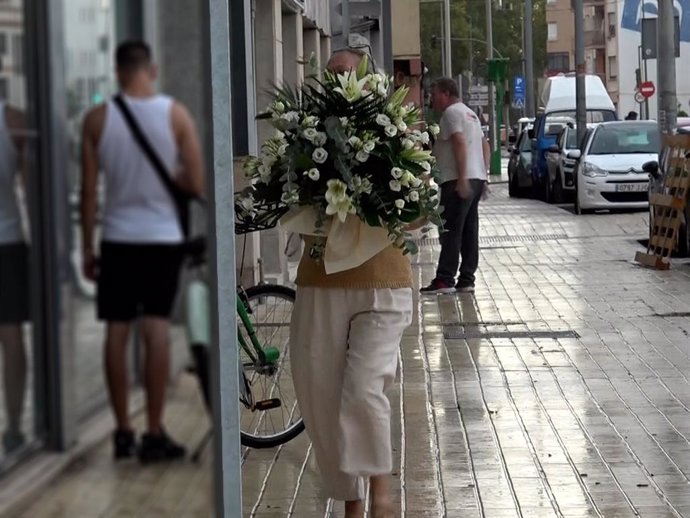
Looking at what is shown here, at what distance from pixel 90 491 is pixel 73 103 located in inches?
10.6

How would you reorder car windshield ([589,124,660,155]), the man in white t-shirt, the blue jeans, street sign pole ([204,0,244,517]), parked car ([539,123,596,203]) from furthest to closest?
parked car ([539,123,596,203]) → car windshield ([589,124,660,155]) → the blue jeans → the man in white t-shirt → street sign pole ([204,0,244,517])

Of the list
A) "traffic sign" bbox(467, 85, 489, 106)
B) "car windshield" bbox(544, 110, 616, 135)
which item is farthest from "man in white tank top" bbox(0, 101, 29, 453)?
"traffic sign" bbox(467, 85, 489, 106)

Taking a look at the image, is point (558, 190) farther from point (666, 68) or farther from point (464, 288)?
point (464, 288)

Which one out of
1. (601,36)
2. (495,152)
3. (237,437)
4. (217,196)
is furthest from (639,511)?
(601,36)

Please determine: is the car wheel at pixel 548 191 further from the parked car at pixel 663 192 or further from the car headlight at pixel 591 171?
the parked car at pixel 663 192

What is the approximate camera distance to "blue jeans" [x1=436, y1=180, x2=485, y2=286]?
43.7ft

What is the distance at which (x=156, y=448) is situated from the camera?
105cm

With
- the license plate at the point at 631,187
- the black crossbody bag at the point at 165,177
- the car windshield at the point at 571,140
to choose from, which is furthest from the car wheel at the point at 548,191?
the black crossbody bag at the point at 165,177

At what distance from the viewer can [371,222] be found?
16.1 ft

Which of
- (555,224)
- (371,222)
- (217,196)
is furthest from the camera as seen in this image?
(555,224)

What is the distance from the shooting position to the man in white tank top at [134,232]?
999 mm

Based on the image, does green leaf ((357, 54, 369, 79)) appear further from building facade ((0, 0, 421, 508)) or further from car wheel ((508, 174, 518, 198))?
car wheel ((508, 174, 518, 198))

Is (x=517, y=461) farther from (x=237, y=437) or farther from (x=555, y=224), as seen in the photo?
(x=555, y=224)

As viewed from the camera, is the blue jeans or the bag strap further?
the blue jeans
